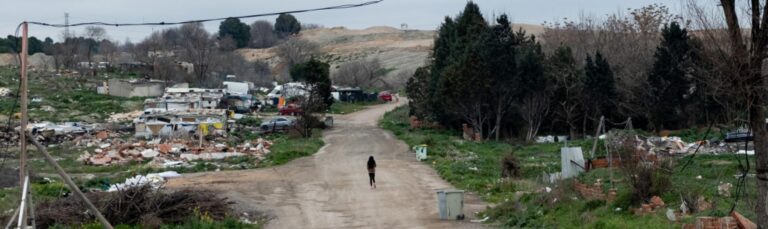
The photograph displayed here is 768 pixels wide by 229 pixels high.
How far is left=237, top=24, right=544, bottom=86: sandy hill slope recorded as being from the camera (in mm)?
123312

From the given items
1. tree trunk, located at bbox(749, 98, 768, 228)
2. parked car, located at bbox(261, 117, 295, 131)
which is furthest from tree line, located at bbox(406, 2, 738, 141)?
tree trunk, located at bbox(749, 98, 768, 228)

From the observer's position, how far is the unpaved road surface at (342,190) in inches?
856

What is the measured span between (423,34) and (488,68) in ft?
456

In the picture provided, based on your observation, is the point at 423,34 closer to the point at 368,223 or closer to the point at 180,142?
the point at 180,142

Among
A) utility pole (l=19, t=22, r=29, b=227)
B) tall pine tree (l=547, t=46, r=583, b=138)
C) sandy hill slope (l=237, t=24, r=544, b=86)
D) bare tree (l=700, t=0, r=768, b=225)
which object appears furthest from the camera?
sandy hill slope (l=237, t=24, r=544, b=86)

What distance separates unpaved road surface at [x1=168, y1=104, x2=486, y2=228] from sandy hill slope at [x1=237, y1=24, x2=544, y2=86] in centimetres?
6923

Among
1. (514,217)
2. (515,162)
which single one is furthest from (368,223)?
(515,162)

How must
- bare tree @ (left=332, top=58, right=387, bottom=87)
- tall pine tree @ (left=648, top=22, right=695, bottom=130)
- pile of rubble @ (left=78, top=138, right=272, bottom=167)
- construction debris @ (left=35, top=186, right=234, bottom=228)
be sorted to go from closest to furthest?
construction debris @ (left=35, top=186, right=234, bottom=228) < pile of rubble @ (left=78, top=138, right=272, bottom=167) < tall pine tree @ (left=648, top=22, right=695, bottom=130) < bare tree @ (left=332, top=58, right=387, bottom=87)

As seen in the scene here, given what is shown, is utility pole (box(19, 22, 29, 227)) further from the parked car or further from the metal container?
the parked car

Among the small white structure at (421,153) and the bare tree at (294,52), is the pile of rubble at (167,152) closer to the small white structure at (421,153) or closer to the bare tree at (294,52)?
the small white structure at (421,153)

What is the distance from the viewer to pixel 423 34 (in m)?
185

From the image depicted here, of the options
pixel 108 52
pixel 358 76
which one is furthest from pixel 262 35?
pixel 358 76

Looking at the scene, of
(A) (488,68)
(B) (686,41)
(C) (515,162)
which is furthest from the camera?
(A) (488,68)

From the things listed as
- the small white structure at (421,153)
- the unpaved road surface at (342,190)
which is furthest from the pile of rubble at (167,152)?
the small white structure at (421,153)
